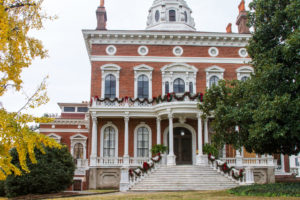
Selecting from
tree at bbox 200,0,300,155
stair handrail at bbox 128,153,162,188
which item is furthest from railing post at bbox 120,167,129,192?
tree at bbox 200,0,300,155

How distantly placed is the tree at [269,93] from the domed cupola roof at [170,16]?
62.6 ft

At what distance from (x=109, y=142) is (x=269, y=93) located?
14280 millimetres

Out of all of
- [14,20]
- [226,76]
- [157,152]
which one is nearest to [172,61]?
[226,76]

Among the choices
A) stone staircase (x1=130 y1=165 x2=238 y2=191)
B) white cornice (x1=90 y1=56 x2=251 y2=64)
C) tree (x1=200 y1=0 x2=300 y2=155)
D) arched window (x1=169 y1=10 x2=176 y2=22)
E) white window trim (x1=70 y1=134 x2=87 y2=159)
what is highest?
arched window (x1=169 y1=10 x2=176 y2=22)

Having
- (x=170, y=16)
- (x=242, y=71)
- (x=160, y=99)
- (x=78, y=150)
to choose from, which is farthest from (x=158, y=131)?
(x=170, y=16)

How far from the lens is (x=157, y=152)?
23.4m

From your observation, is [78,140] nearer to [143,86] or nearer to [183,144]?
[143,86]

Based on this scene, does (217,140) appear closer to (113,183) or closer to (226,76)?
(113,183)

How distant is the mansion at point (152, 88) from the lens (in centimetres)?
2438

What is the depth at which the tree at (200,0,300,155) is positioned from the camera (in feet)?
43.2

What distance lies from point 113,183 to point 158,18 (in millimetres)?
19848

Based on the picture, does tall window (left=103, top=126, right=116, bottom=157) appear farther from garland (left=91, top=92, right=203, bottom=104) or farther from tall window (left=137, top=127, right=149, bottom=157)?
garland (left=91, top=92, right=203, bottom=104)

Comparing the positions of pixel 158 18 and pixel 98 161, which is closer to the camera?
pixel 98 161

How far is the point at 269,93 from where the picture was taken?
14.5 metres
